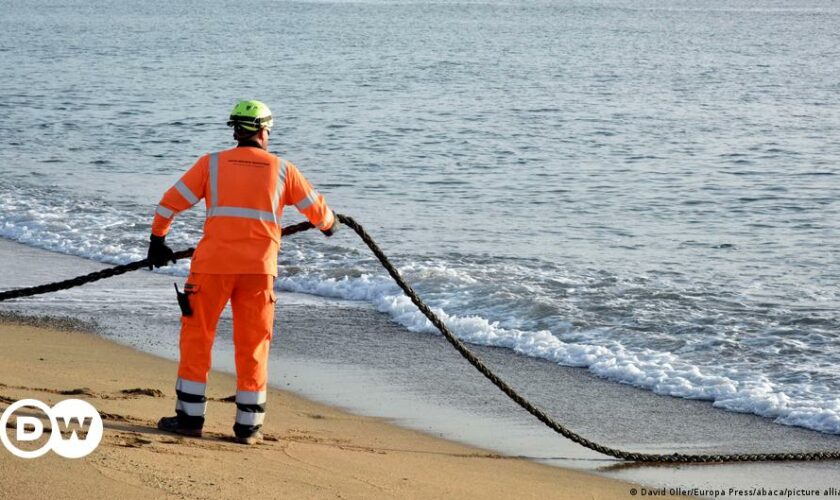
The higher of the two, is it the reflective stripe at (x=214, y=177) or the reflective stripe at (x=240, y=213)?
the reflective stripe at (x=214, y=177)

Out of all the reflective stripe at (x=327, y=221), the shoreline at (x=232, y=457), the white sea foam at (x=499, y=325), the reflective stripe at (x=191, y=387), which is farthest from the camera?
the white sea foam at (x=499, y=325)

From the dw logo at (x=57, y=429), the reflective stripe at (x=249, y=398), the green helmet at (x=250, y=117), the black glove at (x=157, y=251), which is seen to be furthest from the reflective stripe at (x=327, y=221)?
the dw logo at (x=57, y=429)

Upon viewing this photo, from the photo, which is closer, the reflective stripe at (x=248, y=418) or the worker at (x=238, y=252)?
the worker at (x=238, y=252)

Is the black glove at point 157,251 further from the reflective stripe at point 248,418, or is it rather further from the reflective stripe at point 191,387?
the reflective stripe at point 248,418

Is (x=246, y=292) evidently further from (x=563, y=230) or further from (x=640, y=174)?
A: (x=640, y=174)

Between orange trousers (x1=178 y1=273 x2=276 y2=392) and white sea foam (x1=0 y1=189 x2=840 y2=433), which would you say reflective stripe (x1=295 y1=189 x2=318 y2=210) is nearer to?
orange trousers (x1=178 y1=273 x2=276 y2=392)

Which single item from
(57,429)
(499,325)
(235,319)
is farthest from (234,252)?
(499,325)

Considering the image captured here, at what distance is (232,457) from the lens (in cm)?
557

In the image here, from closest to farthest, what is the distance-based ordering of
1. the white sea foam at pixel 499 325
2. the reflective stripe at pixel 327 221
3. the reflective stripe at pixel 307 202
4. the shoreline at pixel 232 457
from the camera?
the shoreline at pixel 232 457
the reflective stripe at pixel 307 202
the reflective stripe at pixel 327 221
the white sea foam at pixel 499 325

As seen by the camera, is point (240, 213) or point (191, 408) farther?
point (191, 408)

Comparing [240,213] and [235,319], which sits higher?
[240,213]

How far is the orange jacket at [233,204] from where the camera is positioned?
577 cm

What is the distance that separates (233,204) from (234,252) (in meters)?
0.24

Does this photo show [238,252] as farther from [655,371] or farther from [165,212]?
[655,371]
